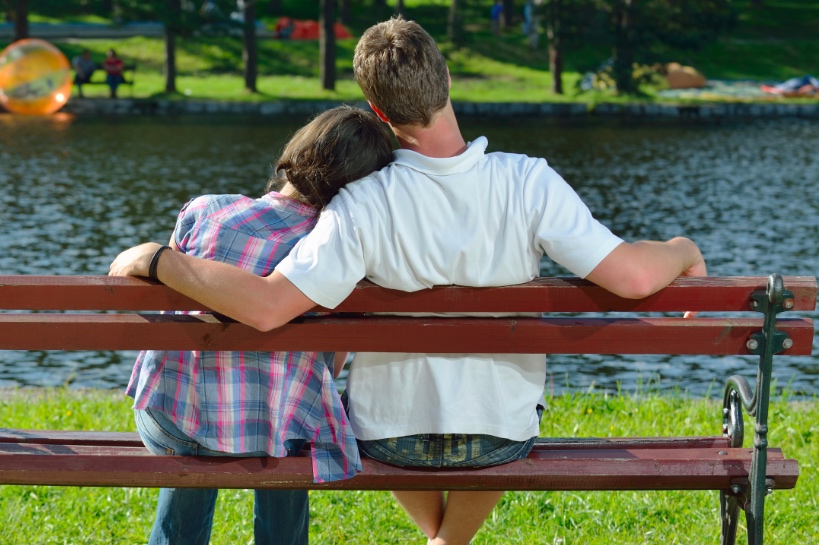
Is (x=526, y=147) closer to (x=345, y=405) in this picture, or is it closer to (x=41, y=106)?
(x=41, y=106)

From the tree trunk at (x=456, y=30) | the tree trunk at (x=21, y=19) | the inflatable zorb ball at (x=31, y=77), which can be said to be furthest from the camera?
the tree trunk at (x=456, y=30)

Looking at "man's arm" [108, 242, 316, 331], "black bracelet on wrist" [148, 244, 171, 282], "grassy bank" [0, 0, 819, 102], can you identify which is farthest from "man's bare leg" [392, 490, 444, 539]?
"grassy bank" [0, 0, 819, 102]

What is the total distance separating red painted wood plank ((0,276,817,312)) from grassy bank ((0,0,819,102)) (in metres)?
30.5

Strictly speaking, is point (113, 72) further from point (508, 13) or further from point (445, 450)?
point (445, 450)

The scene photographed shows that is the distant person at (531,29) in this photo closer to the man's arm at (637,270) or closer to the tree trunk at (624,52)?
the tree trunk at (624,52)

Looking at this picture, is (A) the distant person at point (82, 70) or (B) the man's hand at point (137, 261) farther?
(A) the distant person at point (82, 70)

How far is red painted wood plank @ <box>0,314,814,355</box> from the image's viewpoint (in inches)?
121

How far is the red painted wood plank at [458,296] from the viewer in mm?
3057


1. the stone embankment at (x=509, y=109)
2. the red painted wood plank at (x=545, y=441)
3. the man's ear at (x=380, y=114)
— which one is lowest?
the stone embankment at (x=509, y=109)

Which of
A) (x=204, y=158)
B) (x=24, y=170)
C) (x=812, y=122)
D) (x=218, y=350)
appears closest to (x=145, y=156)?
(x=204, y=158)

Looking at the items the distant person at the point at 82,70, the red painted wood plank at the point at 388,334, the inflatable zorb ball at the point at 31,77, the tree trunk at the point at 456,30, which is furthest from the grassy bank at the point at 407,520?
the tree trunk at the point at 456,30

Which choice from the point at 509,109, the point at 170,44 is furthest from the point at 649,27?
the point at 170,44

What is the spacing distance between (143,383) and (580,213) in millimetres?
1225

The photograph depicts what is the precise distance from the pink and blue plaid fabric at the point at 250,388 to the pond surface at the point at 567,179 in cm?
384
